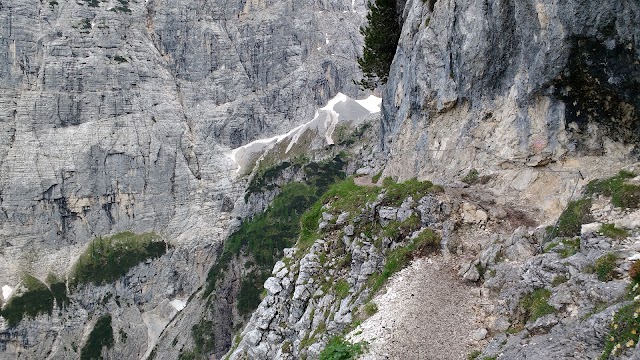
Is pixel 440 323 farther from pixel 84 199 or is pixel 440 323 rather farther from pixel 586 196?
pixel 84 199

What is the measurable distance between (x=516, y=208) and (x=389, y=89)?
15558mm

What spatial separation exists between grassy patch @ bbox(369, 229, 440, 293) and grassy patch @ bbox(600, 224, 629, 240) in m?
4.76

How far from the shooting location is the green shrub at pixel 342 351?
10.6m

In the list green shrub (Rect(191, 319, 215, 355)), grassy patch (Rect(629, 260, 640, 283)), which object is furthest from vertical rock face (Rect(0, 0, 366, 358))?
grassy patch (Rect(629, 260, 640, 283))

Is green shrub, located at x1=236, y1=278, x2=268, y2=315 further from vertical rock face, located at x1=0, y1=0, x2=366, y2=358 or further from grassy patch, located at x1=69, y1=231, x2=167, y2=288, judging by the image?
grassy patch, located at x1=69, y1=231, x2=167, y2=288

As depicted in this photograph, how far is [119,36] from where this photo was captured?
4628 inches

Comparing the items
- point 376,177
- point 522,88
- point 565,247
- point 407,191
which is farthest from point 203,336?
point 565,247

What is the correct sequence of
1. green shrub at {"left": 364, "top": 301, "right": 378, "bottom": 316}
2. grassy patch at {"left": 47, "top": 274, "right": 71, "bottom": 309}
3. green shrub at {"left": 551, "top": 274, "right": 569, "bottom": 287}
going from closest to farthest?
green shrub at {"left": 551, "top": 274, "right": 569, "bottom": 287} → green shrub at {"left": 364, "top": 301, "right": 378, "bottom": 316} → grassy patch at {"left": 47, "top": 274, "right": 71, "bottom": 309}

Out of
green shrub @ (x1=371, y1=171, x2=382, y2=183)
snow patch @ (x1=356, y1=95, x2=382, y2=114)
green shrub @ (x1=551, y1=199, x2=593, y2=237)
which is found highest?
green shrub @ (x1=551, y1=199, x2=593, y2=237)

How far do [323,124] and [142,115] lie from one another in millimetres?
47642

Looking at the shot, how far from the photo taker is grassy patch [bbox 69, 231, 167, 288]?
98.9 m

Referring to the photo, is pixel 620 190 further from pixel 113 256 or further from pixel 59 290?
pixel 59 290

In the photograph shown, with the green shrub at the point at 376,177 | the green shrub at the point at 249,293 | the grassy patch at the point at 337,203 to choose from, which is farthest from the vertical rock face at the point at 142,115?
the grassy patch at the point at 337,203

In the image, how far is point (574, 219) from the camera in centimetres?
1104
